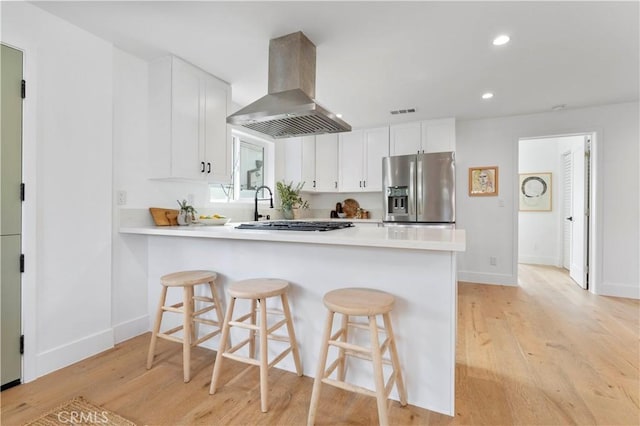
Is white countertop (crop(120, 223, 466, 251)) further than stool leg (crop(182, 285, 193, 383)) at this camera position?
No

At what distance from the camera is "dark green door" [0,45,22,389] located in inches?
67.4

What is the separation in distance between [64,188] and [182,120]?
965 millimetres

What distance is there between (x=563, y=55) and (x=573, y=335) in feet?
7.47

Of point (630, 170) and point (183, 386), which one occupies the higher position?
point (630, 170)

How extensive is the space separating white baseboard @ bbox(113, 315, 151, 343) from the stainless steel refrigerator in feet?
9.84

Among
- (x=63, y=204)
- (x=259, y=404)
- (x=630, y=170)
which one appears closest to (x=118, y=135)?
(x=63, y=204)

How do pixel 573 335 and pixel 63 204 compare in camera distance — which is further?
pixel 573 335

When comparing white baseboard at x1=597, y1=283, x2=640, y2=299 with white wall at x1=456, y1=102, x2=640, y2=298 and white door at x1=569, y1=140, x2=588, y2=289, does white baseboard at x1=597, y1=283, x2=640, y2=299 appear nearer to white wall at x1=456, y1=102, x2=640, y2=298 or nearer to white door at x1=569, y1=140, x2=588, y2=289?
white wall at x1=456, y1=102, x2=640, y2=298

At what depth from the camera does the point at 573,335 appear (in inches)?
97.7

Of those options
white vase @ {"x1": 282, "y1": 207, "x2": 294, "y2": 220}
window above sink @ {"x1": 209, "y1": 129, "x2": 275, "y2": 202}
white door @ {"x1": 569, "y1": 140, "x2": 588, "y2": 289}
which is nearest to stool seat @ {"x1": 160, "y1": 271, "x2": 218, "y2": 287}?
window above sink @ {"x1": 209, "y1": 129, "x2": 275, "y2": 202}

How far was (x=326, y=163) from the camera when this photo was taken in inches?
181

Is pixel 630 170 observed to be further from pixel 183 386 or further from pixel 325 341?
pixel 183 386

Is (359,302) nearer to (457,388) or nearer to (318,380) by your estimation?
(318,380)

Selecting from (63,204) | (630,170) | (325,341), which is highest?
(630,170)
